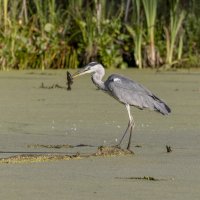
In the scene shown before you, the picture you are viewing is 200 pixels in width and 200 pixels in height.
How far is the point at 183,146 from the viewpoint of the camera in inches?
348

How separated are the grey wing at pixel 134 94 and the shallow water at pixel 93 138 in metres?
0.35

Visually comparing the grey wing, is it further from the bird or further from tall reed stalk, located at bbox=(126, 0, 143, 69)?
tall reed stalk, located at bbox=(126, 0, 143, 69)

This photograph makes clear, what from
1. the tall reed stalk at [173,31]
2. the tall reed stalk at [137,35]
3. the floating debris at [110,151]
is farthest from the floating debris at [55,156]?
the tall reed stalk at [173,31]

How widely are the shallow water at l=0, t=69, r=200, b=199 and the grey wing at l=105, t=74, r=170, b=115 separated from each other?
0.35 meters

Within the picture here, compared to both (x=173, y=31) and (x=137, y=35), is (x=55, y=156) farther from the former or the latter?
(x=173, y=31)

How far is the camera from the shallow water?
21.8 ft

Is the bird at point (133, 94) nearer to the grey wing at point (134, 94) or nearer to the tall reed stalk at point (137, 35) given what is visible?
the grey wing at point (134, 94)

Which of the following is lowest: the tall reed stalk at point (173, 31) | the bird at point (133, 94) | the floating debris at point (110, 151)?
the floating debris at point (110, 151)

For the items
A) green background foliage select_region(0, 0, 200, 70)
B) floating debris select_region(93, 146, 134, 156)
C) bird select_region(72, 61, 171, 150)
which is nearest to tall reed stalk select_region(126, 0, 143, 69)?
green background foliage select_region(0, 0, 200, 70)

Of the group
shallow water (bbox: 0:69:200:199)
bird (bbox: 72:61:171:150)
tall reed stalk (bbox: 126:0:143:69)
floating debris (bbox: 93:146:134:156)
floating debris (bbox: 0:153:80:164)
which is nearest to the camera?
shallow water (bbox: 0:69:200:199)

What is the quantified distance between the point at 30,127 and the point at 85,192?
375cm

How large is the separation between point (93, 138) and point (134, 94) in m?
0.72

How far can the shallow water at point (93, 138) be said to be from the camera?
6.64m

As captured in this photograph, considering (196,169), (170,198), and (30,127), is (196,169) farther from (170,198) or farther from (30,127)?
(30,127)
